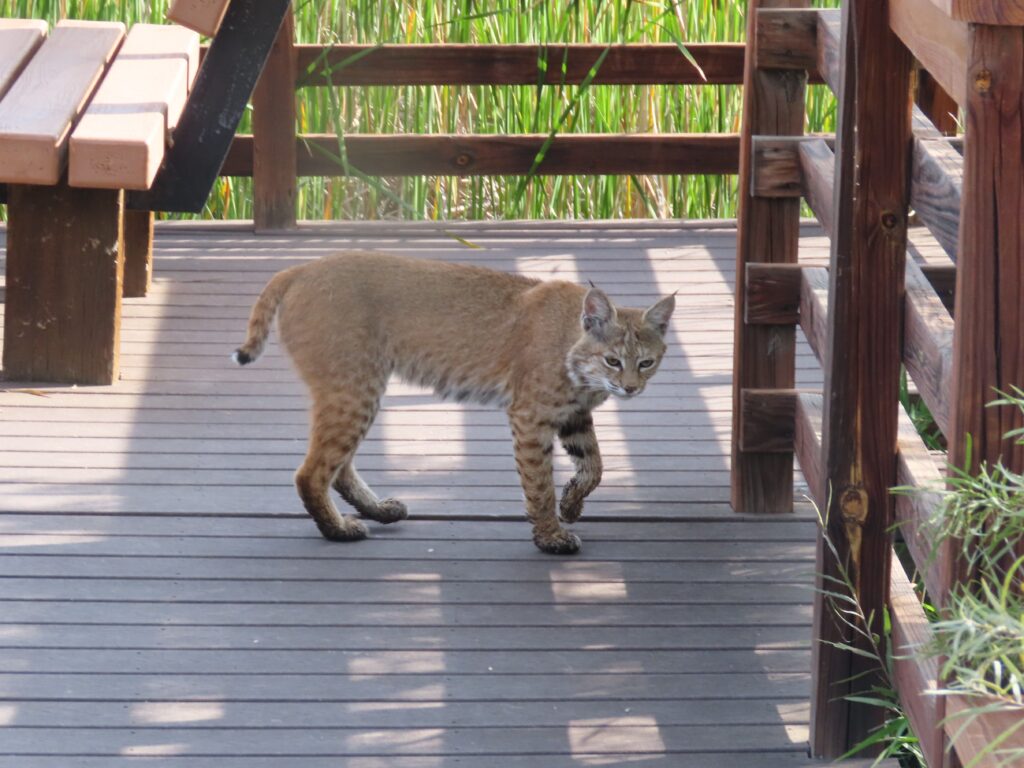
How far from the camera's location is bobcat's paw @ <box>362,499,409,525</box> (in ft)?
13.8

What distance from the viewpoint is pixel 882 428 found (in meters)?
2.73

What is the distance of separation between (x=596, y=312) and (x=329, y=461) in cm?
83

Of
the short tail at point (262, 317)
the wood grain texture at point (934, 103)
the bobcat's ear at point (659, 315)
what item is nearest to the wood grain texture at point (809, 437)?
the bobcat's ear at point (659, 315)

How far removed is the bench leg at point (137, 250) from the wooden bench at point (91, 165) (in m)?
0.41

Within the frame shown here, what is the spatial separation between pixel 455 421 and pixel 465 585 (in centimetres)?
124

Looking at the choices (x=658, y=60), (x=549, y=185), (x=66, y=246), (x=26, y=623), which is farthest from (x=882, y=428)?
(x=549, y=185)

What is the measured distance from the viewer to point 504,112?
7.57 m

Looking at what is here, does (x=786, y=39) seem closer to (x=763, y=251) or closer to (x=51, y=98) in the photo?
(x=763, y=251)

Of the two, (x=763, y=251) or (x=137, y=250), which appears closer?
(x=763, y=251)

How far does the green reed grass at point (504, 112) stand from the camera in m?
7.34

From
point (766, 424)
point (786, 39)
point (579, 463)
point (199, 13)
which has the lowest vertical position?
point (579, 463)

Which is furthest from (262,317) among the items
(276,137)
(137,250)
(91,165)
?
(276,137)

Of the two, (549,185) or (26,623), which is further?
(549,185)

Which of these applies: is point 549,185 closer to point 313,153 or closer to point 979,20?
point 313,153
